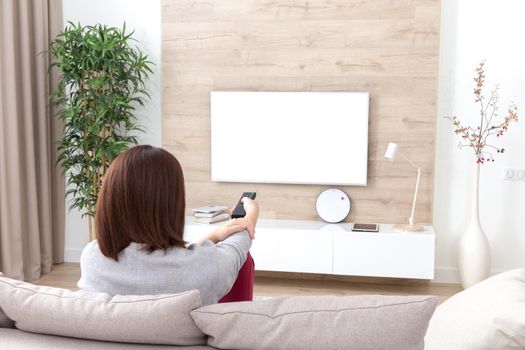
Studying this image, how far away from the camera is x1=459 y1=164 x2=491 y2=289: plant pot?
4.22 m

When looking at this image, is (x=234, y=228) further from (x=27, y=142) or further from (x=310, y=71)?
(x=27, y=142)

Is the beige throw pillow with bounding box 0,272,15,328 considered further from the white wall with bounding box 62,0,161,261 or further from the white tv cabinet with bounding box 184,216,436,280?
the white wall with bounding box 62,0,161,261

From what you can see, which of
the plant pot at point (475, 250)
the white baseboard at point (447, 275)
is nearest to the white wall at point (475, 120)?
the white baseboard at point (447, 275)

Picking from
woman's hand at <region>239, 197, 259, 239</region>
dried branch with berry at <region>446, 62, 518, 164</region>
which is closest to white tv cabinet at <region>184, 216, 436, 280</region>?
dried branch with berry at <region>446, 62, 518, 164</region>

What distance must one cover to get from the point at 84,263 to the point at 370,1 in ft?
10.4

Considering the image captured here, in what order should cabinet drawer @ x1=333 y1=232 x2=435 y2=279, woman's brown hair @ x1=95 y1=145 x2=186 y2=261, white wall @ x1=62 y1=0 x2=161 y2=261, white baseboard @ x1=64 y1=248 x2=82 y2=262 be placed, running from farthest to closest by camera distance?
1. white baseboard @ x1=64 y1=248 x2=82 y2=262
2. white wall @ x1=62 y1=0 x2=161 y2=261
3. cabinet drawer @ x1=333 y1=232 x2=435 y2=279
4. woman's brown hair @ x1=95 y1=145 x2=186 y2=261

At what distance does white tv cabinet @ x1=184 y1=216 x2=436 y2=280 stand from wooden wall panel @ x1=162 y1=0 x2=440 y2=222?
11.1 inches

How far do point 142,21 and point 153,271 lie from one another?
3360 mm

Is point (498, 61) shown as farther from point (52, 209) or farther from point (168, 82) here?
point (52, 209)

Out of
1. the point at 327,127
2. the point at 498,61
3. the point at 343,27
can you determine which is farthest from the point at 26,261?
the point at 498,61

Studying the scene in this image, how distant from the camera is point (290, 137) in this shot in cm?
455

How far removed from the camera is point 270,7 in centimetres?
450

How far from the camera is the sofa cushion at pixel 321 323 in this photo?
4.36 ft

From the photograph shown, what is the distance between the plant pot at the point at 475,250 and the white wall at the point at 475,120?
230mm
